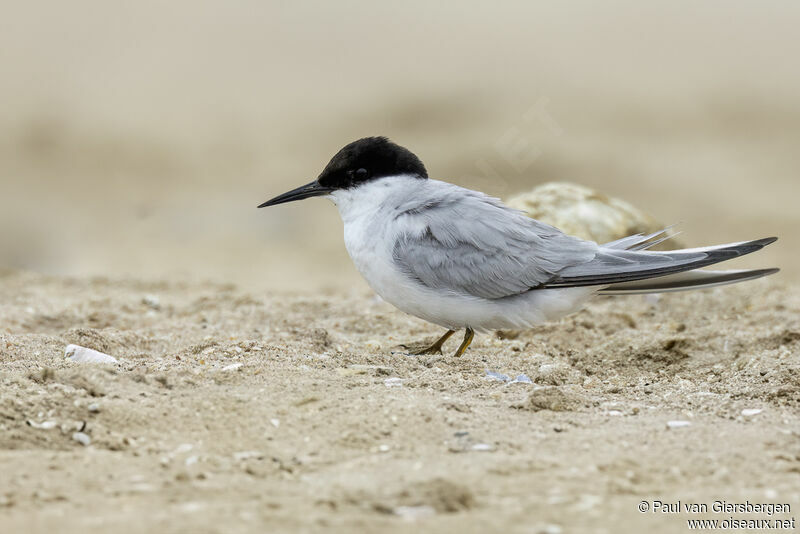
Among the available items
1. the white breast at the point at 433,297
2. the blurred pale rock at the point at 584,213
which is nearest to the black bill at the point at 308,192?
the white breast at the point at 433,297

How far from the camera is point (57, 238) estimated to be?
38.2ft

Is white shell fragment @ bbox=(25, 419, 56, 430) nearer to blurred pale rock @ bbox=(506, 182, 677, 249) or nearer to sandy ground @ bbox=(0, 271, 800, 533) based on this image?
sandy ground @ bbox=(0, 271, 800, 533)

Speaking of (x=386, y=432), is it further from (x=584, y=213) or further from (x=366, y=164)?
(x=584, y=213)

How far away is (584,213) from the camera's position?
724 cm

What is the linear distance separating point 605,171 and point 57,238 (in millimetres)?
6920

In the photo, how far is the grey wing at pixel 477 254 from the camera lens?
4.89 meters

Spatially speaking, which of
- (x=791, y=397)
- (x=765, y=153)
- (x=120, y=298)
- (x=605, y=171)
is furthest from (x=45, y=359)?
(x=765, y=153)

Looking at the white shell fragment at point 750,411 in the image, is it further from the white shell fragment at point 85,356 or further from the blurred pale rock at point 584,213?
the blurred pale rock at point 584,213

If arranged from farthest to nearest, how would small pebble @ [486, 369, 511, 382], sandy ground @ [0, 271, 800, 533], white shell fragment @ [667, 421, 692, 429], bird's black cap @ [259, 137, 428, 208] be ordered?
bird's black cap @ [259, 137, 428, 208], small pebble @ [486, 369, 511, 382], white shell fragment @ [667, 421, 692, 429], sandy ground @ [0, 271, 800, 533]

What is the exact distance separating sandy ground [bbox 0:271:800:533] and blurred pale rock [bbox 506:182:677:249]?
1.61 metres

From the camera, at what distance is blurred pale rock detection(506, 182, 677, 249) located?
281 inches

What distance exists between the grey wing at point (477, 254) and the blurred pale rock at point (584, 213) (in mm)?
2107

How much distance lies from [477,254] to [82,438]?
225cm

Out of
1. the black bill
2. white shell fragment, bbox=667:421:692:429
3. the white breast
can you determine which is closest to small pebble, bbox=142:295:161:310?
the black bill
